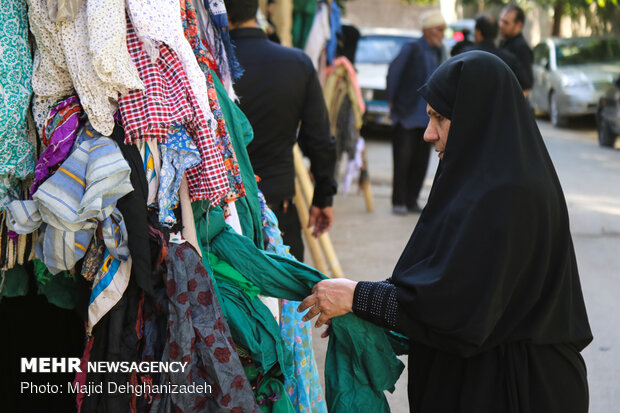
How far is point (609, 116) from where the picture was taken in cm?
1237

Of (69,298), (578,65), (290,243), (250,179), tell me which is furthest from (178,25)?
(578,65)

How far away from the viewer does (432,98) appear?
220 centimetres

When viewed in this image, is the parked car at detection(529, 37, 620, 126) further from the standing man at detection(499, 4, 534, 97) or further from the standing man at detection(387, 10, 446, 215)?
the standing man at detection(387, 10, 446, 215)

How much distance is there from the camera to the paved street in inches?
179

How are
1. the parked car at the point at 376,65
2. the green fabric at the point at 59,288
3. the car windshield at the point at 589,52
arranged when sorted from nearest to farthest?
the green fabric at the point at 59,288
the parked car at the point at 376,65
the car windshield at the point at 589,52

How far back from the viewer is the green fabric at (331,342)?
2441 mm

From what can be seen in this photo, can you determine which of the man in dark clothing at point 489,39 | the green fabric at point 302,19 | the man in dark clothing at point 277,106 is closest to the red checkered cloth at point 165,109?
the man in dark clothing at point 277,106

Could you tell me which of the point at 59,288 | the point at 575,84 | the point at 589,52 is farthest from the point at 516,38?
the point at 589,52

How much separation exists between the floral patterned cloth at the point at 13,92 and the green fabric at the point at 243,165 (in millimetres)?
663

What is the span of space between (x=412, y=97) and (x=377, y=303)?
587cm

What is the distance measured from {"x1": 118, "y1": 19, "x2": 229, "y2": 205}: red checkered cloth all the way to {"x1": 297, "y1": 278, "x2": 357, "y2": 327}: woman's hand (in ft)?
1.41

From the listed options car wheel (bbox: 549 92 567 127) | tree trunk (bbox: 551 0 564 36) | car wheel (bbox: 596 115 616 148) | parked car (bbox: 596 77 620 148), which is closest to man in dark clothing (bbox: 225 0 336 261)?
parked car (bbox: 596 77 620 148)

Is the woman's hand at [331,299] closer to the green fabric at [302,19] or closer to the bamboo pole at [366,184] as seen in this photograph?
the green fabric at [302,19]

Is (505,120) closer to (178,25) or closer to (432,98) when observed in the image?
(432,98)
